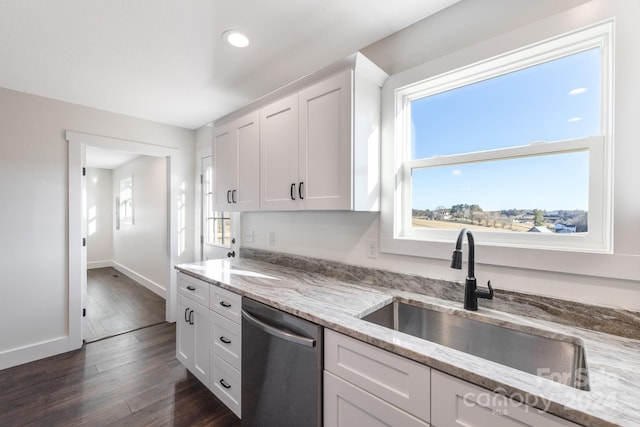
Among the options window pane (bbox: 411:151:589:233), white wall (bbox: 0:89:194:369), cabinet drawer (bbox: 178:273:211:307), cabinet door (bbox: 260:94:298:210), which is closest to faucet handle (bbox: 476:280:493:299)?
window pane (bbox: 411:151:589:233)

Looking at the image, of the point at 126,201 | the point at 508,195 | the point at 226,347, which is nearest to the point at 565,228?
the point at 508,195

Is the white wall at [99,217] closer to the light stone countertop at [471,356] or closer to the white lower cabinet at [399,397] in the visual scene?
the light stone countertop at [471,356]

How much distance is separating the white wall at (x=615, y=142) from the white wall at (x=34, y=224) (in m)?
2.55

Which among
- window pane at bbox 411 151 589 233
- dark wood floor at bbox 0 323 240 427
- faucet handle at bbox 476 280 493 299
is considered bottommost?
dark wood floor at bbox 0 323 240 427

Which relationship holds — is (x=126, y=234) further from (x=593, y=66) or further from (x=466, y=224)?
(x=593, y=66)

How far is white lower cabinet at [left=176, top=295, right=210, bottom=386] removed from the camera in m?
1.99

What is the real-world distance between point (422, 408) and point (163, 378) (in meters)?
2.22

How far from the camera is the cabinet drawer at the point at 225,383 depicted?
1.73 m

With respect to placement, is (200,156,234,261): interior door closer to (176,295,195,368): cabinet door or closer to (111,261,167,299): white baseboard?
(176,295,195,368): cabinet door

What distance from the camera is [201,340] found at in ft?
6.67

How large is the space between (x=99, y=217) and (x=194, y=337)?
5.98 metres

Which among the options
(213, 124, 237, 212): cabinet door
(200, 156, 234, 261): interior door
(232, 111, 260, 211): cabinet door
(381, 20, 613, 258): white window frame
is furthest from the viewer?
(200, 156, 234, 261): interior door

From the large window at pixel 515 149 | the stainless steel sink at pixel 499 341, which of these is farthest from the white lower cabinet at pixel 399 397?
the large window at pixel 515 149

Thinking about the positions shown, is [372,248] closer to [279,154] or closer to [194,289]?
[279,154]
